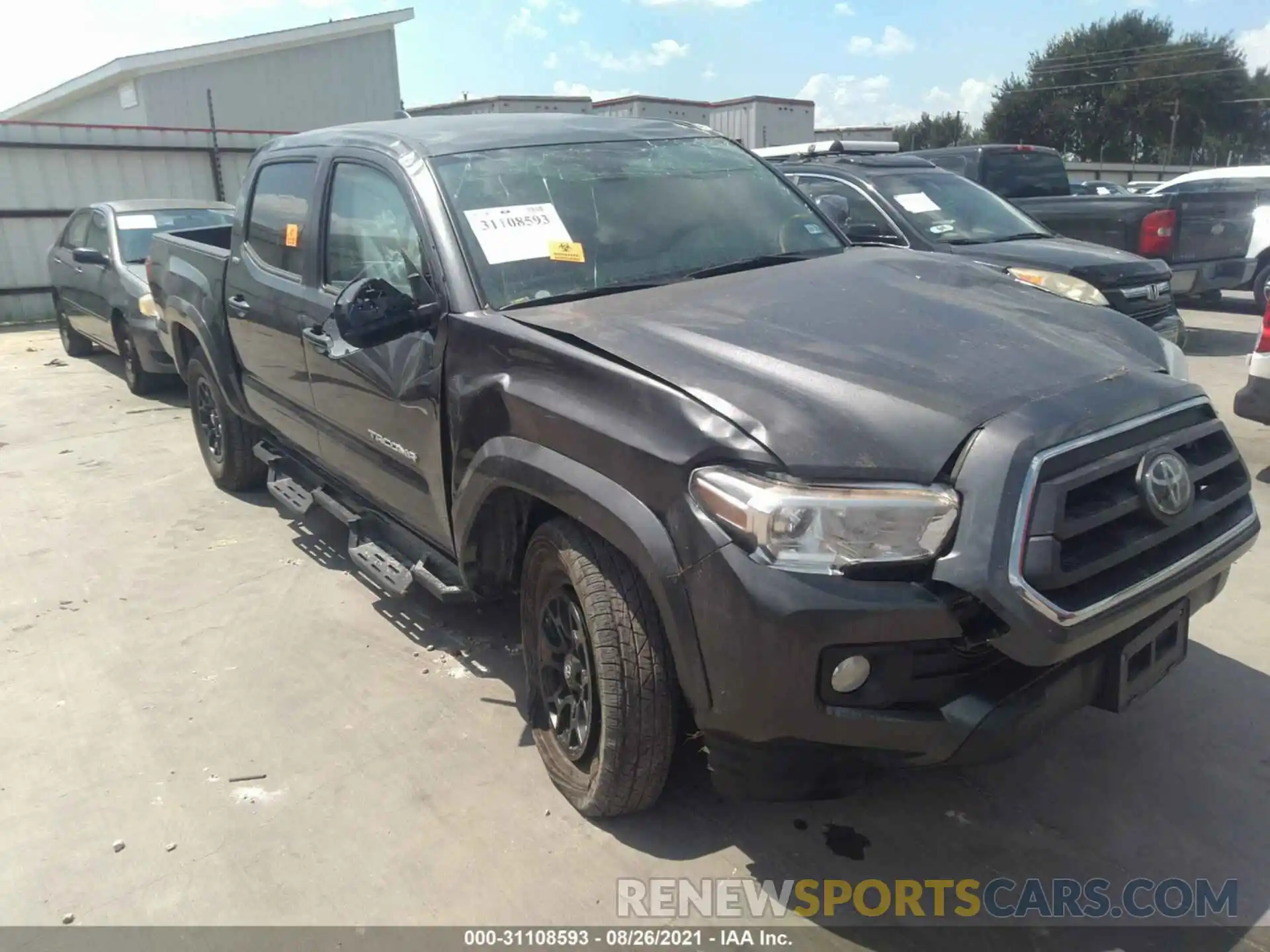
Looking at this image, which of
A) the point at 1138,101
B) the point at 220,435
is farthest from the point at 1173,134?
the point at 220,435

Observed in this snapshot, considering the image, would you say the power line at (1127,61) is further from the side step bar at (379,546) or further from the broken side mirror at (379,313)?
the broken side mirror at (379,313)

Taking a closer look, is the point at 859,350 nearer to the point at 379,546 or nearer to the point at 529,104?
the point at 379,546

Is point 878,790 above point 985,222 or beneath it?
beneath

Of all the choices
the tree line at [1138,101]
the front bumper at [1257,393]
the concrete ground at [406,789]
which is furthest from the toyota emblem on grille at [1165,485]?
the tree line at [1138,101]

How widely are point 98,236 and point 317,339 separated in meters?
6.98

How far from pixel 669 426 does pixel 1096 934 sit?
64.6 inches

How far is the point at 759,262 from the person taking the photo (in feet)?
11.4

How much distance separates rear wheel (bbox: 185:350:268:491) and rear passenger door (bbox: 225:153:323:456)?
0.55 metres

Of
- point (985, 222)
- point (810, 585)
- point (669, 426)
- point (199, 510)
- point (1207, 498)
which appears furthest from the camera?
point (985, 222)

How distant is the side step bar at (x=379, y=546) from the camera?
3.49m

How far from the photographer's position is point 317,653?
157 inches

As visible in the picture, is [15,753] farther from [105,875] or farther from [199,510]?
[199,510]

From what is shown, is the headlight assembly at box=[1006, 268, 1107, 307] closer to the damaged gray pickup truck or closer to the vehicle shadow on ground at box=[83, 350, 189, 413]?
the damaged gray pickup truck

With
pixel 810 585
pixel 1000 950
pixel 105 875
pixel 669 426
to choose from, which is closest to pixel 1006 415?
pixel 810 585
